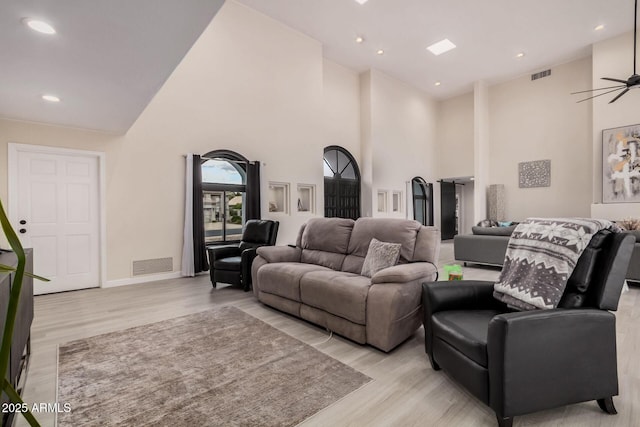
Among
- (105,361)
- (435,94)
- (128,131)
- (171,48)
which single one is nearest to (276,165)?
(128,131)

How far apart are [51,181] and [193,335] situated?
11.2 feet

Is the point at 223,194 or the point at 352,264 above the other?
the point at 223,194

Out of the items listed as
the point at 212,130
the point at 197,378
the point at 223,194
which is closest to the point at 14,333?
the point at 197,378

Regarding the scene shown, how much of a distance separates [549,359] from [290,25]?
728 cm

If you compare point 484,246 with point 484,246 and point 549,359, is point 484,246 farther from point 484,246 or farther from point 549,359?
point 549,359

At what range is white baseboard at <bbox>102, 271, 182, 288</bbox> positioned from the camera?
4.73m

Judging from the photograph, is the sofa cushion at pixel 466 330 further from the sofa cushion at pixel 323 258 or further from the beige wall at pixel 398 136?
the beige wall at pixel 398 136

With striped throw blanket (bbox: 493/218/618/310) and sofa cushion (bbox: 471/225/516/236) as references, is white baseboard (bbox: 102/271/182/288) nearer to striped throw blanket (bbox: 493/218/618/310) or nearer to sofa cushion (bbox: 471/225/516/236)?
striped throw blanket (bbox: 493/218/618/310)

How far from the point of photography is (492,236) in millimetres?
5770

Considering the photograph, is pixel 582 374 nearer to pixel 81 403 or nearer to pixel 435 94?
pixel 81 403

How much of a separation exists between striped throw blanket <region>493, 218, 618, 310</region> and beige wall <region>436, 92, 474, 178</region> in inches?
340

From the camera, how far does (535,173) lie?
8.68m

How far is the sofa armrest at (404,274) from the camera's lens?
2.46 m

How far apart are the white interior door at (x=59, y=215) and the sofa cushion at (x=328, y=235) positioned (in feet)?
10.8
